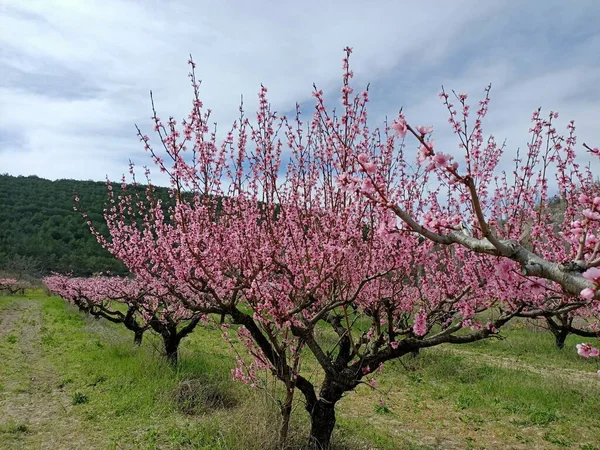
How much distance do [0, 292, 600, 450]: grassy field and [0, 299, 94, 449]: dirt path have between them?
0.07ft

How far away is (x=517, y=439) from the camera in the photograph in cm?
755

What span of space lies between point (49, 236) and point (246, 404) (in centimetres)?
5124

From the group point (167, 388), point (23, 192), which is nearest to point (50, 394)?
point (167, 388)

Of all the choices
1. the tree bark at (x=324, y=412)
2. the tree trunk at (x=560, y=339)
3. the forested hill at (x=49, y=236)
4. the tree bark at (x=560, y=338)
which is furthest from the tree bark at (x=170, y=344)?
the forested hill at (x=49, y=236)

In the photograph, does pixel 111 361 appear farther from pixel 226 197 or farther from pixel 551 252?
pixel 551 252

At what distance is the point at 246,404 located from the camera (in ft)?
21.0

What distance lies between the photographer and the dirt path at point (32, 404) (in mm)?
6562

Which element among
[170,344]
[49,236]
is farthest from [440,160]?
[49,236]

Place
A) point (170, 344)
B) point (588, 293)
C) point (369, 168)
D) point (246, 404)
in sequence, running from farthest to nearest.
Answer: point (170, 344) < point (246, 404) < point (369, 168) < point (588, 293)

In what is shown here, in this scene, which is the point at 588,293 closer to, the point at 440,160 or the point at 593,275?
the point at 593,275

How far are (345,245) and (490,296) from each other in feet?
10.1

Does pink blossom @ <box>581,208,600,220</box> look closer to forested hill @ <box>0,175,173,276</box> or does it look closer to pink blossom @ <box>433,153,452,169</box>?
pink blossom @ <box>433,153,452,169</box>

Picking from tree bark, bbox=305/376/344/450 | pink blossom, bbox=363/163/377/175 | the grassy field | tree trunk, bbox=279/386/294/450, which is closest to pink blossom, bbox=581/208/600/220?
pink blossom, bbox=363/163/377/175

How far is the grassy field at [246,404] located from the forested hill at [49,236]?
33.3 meters
